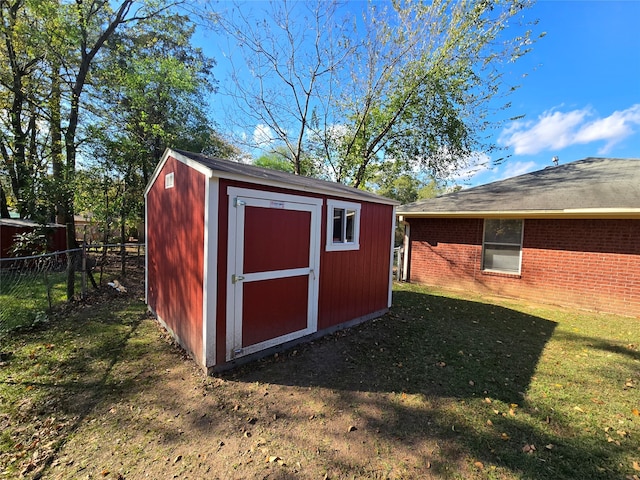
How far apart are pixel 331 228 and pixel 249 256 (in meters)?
1.55

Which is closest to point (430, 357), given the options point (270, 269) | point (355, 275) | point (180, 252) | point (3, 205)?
point (355, 275)

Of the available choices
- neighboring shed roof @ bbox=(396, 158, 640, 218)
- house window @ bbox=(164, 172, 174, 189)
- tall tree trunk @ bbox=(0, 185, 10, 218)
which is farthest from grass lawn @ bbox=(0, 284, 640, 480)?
tall tree trunk @ bbox=(0, 185, 10, 218)

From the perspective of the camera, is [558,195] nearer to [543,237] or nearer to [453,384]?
[543,237]

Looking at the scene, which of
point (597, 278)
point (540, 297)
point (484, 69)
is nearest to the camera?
point (597, 278)

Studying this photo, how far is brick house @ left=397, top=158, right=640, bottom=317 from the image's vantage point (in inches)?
256

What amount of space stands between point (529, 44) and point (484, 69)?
4.61 ft

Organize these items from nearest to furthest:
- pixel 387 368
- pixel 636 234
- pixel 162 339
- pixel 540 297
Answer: pixel 387 368 < pixel 162 339 < pixel 636 234 < pixel 540 297

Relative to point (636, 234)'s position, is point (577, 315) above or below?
below

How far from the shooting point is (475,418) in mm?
2807

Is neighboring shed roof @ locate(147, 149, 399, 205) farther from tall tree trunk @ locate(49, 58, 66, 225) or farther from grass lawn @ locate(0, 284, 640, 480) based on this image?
tall tree trunk @ locate(49, 58, 66, 225)

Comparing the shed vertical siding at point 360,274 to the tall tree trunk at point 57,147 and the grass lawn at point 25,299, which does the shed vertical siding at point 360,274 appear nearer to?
the grass lawn at point 25,299

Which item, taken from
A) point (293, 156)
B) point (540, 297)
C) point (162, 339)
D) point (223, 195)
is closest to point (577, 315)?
point (540, 297)

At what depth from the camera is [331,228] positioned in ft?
15.3

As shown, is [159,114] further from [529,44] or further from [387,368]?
[529,44]
